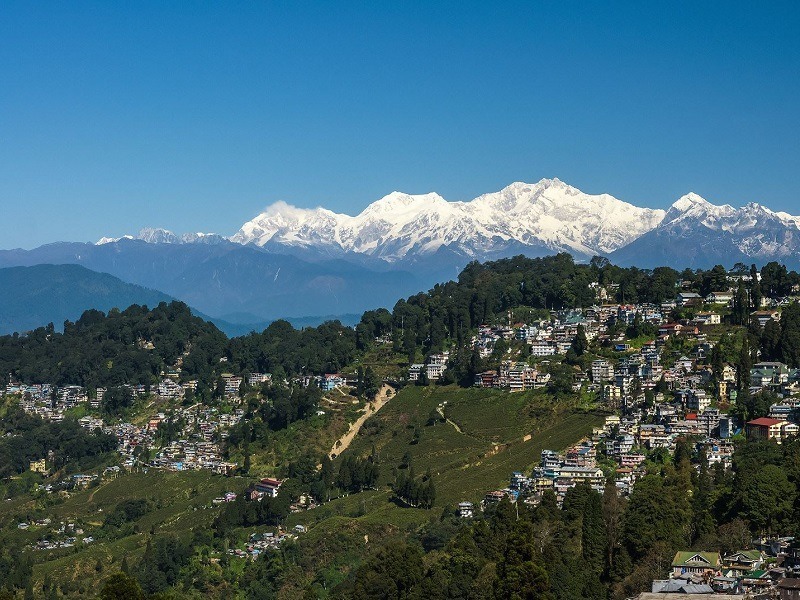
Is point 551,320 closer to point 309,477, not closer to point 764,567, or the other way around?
point 309,477

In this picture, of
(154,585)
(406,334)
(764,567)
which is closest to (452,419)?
(406,334)

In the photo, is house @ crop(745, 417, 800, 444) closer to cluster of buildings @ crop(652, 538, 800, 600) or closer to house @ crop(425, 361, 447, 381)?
cluster of buildings @ crop(652, 538, 800, 600)

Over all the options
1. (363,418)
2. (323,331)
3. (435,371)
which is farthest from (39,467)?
(435,371)

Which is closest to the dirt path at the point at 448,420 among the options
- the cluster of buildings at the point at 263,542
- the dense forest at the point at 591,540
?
the cluster of buildings at the point at 263,542

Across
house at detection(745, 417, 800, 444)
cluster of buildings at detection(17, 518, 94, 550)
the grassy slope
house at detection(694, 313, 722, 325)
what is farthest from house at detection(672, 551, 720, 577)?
house at detection(694, 313, 722, 325)

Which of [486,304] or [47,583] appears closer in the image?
[47,583]

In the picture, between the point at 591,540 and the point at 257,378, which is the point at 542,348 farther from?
the point at 591,540
